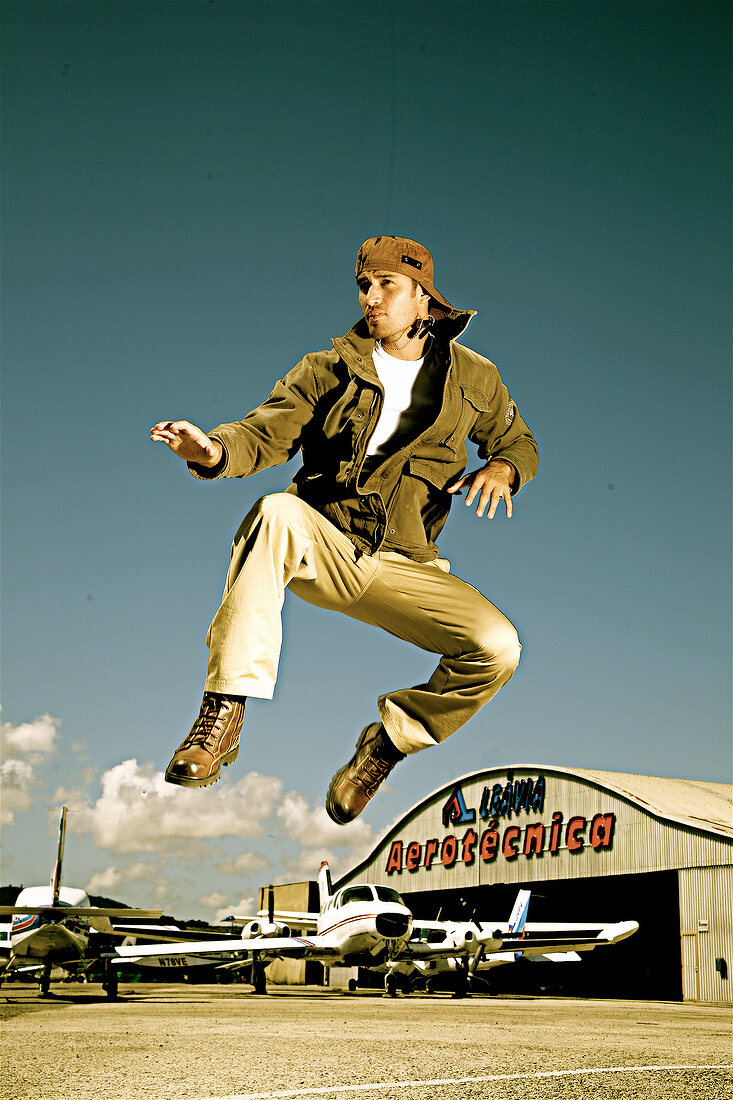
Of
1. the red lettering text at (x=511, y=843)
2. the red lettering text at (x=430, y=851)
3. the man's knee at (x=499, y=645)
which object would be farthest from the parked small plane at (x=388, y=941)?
the man's knee at (x=499, y=645)

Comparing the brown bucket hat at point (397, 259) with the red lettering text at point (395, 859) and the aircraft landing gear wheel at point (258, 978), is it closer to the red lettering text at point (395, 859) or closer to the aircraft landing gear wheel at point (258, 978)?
the aircraft landing gear wheel at point (258, 978)

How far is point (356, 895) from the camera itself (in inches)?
1817

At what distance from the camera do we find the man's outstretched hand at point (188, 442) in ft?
10.5

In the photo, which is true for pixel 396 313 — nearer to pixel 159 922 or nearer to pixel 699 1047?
pixel 699 1047

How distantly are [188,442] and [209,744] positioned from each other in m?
1.04

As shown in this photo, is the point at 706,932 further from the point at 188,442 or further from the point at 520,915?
the point at 188,442

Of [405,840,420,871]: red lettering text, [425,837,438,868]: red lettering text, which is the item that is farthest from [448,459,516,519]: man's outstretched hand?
[405,840,420,871]: red lettering text

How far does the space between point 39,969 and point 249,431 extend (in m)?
60.1

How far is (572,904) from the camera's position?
65.8 m

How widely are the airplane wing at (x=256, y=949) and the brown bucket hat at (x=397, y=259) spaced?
46.9 metres

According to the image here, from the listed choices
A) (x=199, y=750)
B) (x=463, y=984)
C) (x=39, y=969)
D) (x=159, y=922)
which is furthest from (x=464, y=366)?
(x=159, y=922)

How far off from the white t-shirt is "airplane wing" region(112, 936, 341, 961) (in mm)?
46510

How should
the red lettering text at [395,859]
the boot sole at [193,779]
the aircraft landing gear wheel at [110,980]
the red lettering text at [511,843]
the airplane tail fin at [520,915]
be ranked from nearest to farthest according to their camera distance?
the boot sole at [193,779] < the aircraft landing gear wheel at [110,980] < the airplane tail fin at [520,915] < the red lettering text at [511,843] < the red lettering text at [395,859]

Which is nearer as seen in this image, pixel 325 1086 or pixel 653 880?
pixel 325 1086
